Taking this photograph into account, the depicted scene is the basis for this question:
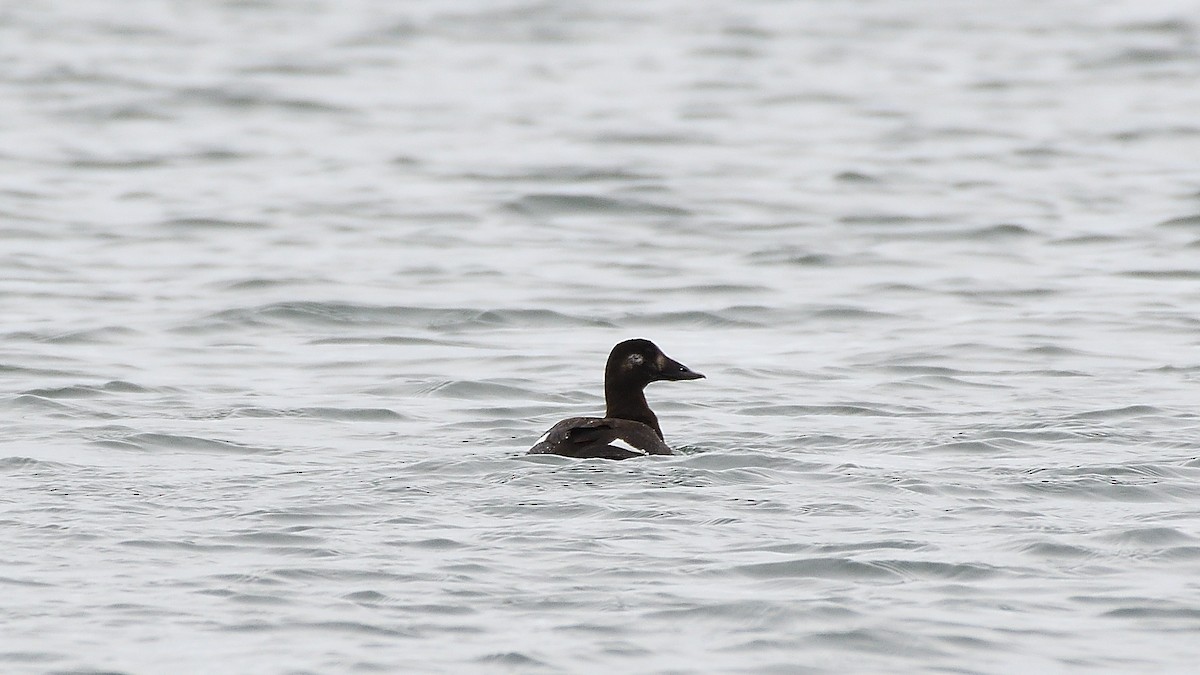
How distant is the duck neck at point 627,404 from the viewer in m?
10.5

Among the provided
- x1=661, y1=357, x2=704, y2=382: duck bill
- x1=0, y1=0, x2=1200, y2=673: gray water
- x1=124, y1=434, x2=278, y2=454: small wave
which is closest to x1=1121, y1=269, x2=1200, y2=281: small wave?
x1=0, y1=0, x2=1200, y2=673: gray water

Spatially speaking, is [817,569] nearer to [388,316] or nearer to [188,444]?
[188,444]

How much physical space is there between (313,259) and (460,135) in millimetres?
7654

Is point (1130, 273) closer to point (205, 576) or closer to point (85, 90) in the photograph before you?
point (205, 576)

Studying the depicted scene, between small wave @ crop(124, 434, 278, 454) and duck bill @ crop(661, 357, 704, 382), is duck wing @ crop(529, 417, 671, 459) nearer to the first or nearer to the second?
duck bill @ crop(661, 357, 704, 382)

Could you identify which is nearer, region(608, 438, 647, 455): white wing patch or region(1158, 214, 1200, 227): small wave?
region(608, 438, 647, 455): white wing patch

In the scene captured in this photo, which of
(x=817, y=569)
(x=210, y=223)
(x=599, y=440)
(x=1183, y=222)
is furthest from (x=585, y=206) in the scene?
(x=817, y=569)

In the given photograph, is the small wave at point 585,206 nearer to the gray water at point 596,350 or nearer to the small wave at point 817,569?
the gray water at point 596,350

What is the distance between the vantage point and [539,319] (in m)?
14.9

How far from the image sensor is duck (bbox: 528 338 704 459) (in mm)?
9695

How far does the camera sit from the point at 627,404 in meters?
10.5

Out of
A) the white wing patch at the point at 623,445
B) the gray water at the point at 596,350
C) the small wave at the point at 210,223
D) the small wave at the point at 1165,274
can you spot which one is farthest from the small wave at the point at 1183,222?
the white wing patch at the point at 623,445

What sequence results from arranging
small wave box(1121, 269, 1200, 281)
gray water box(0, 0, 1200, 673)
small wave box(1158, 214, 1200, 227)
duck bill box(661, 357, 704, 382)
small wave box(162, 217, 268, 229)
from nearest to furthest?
1. gray water box(0, 0, 1200, 673)
2. duck bill box(661, 357, 704, 382)
3. small wave box(1121, 269, 1200, 281)
4. small wave box(1158, 214, 1200, 227)
5. small wave box(162, 217, 268, 229)

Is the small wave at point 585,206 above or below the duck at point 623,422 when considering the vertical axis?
below
